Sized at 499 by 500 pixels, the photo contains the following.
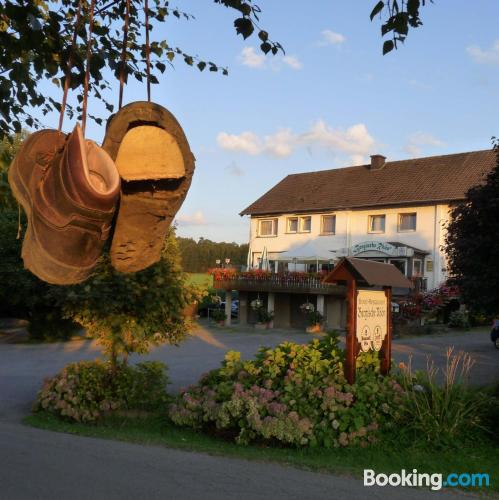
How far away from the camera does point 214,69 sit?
720cm

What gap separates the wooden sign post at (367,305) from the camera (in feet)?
28.0

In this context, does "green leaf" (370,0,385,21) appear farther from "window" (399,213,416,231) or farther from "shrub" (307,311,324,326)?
"window" (399,213,416,231)

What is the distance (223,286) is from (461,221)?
77.4 ft

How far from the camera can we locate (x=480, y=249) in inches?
413

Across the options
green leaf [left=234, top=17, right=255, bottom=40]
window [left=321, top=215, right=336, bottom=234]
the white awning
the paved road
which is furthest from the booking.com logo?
window [left=321, top=215, right=336, bottom=234]

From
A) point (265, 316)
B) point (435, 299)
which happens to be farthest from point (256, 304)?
point (435, 299)

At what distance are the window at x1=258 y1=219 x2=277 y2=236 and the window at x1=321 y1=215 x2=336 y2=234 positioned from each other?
12.4 feet

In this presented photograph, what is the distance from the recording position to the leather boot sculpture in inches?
65.4

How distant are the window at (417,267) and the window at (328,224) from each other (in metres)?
6.32

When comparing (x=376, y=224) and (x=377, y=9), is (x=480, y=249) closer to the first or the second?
(x=377, y=9)

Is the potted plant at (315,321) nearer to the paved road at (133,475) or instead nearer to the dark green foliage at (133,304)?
the dark green foliage at (133,304)

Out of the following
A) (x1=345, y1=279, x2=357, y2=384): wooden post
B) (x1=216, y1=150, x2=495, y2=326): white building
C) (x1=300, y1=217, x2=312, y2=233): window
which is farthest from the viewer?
(x1=300, y1=217, x2=312, y2=233): window

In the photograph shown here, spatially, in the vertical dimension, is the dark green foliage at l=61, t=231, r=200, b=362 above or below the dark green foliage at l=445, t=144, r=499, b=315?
below

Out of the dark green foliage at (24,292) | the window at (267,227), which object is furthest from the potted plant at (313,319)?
the dark green foliage at (24,292)
